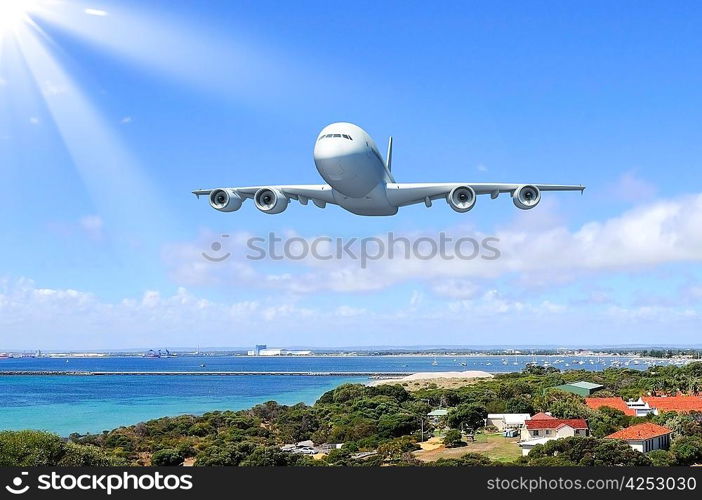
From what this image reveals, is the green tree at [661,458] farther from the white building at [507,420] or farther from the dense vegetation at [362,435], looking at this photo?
the white building at [507,420]

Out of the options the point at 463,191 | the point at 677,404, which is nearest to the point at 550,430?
the point at 677,404

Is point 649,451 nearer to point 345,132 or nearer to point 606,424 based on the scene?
point 606,424

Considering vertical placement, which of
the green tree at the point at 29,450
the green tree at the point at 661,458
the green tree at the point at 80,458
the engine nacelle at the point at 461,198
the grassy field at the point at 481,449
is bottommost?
the grassy field at the point at 481,449

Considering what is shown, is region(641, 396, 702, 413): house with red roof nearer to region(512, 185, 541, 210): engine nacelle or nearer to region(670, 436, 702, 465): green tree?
region(670, 436, 702, 465): green tree

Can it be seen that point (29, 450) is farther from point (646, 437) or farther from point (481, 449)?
point (646, 437)

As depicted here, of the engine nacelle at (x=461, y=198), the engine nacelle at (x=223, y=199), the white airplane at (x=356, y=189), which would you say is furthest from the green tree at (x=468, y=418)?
the engine nacelle at (x=223, y=199)

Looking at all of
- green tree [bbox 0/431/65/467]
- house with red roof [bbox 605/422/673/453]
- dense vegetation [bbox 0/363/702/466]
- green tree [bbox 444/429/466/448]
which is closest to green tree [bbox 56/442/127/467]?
dense vegetation [bbox 0/363/702/466]
